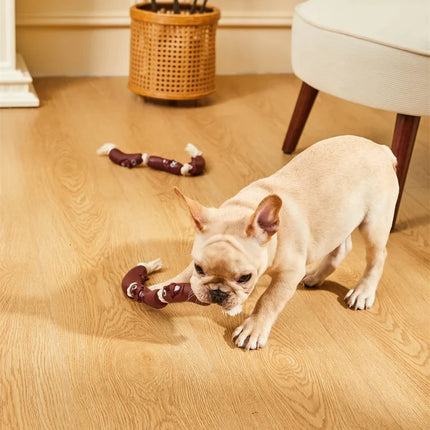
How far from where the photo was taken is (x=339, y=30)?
1.91 metres

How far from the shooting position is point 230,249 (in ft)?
3.97

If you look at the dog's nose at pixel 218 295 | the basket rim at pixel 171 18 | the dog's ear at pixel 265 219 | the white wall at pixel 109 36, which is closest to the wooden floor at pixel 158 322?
the dog's nose at pixel 218 295

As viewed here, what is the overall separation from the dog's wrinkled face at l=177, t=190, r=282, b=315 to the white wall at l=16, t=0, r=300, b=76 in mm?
1814

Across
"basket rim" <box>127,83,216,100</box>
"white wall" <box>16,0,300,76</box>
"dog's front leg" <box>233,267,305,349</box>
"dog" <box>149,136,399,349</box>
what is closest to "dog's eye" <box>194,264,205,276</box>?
"dog" <box>149,136,399,349</box>

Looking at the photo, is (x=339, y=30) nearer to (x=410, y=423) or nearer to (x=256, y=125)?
(x=256, y=125)

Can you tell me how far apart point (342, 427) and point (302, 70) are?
1.18m

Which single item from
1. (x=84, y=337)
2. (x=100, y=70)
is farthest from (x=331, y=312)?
(x=100, y=70)

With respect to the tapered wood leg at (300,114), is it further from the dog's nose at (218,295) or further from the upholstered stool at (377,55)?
the dog's nose at (218,295)

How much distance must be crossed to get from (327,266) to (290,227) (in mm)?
272

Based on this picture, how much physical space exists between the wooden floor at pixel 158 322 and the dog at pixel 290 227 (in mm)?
83

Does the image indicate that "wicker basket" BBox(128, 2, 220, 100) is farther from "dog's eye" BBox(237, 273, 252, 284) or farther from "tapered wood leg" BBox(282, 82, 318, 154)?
"dog's eye" BBox(237, 273, 252, 284)

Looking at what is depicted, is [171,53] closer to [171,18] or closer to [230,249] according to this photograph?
[171,18]

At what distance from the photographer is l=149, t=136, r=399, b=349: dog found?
4.02 ft

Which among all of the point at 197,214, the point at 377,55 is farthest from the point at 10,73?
the point at 197,214
